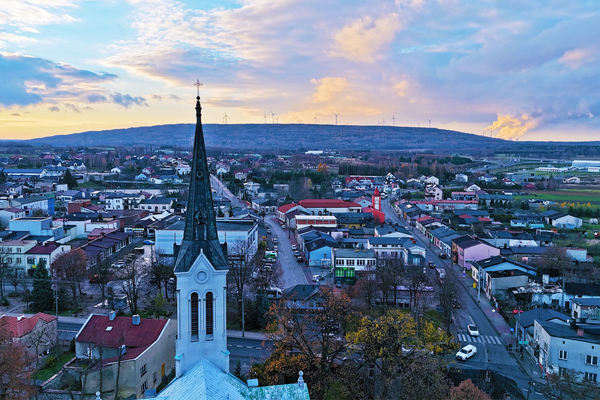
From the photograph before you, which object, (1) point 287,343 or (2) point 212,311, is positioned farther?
(1) point 287,343

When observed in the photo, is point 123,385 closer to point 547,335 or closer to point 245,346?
point 245,346

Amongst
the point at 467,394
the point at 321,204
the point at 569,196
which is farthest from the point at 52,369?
the point at 569,196

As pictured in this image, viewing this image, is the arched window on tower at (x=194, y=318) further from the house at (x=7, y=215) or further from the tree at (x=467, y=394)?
the house at (x=7, y=215)

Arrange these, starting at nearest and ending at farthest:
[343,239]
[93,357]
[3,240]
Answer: [93,357] → [3,240] → [343,239]

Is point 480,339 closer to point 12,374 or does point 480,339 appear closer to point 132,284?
point 132,284

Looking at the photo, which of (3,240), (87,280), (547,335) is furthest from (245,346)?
(3,240)

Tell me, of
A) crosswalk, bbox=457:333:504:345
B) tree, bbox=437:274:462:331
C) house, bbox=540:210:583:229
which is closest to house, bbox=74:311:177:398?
tree, bbox=437:274:462:331

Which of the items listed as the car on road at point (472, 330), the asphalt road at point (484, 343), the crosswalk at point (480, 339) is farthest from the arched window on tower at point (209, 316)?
the car on road at point (472, 330)
